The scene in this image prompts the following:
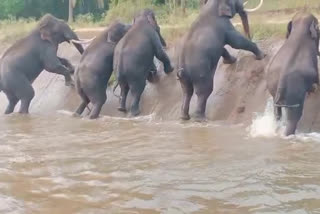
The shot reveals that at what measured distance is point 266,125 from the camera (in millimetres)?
9562

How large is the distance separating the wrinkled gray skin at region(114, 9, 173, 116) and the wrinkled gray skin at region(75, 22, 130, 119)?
0.45 m

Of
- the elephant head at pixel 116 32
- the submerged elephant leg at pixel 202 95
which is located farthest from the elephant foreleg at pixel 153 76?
the submerged elephant leg at pixel 202 95

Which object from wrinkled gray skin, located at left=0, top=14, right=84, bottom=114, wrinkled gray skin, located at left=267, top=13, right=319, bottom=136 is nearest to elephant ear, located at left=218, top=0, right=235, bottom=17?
wrinkled gray skin, located at left=267, top=13, right=319, bottom=136

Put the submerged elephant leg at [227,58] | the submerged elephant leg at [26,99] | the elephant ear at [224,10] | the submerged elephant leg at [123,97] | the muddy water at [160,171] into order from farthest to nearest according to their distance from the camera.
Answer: the submerged elephant leg at [26,99] → the submerged elephant leg at [123,97] → the submerged elephant leg at [227,58] → the elephant ear at [224,10] → the muddy water at [160,171]

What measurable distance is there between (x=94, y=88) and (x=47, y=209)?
6208mm

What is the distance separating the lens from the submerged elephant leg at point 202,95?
35.0 ft

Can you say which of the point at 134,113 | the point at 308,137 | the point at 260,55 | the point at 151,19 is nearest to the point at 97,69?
the point at 134,113

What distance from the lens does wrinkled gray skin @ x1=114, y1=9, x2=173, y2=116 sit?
1161 cm

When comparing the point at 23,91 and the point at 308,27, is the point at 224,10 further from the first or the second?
the point at 23,91

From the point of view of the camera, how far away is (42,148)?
907cm

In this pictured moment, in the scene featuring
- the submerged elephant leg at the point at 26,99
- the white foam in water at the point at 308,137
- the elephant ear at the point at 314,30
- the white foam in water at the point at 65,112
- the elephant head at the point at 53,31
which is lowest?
the white foam in water at the point at 65,112

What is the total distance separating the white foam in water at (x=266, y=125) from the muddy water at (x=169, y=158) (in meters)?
0.02

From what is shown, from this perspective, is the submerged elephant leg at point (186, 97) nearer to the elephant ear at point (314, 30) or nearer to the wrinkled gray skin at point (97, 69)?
the wrinkled gray skin at point (97, 69)

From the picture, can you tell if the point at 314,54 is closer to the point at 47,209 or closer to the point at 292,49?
the point at 292,49
